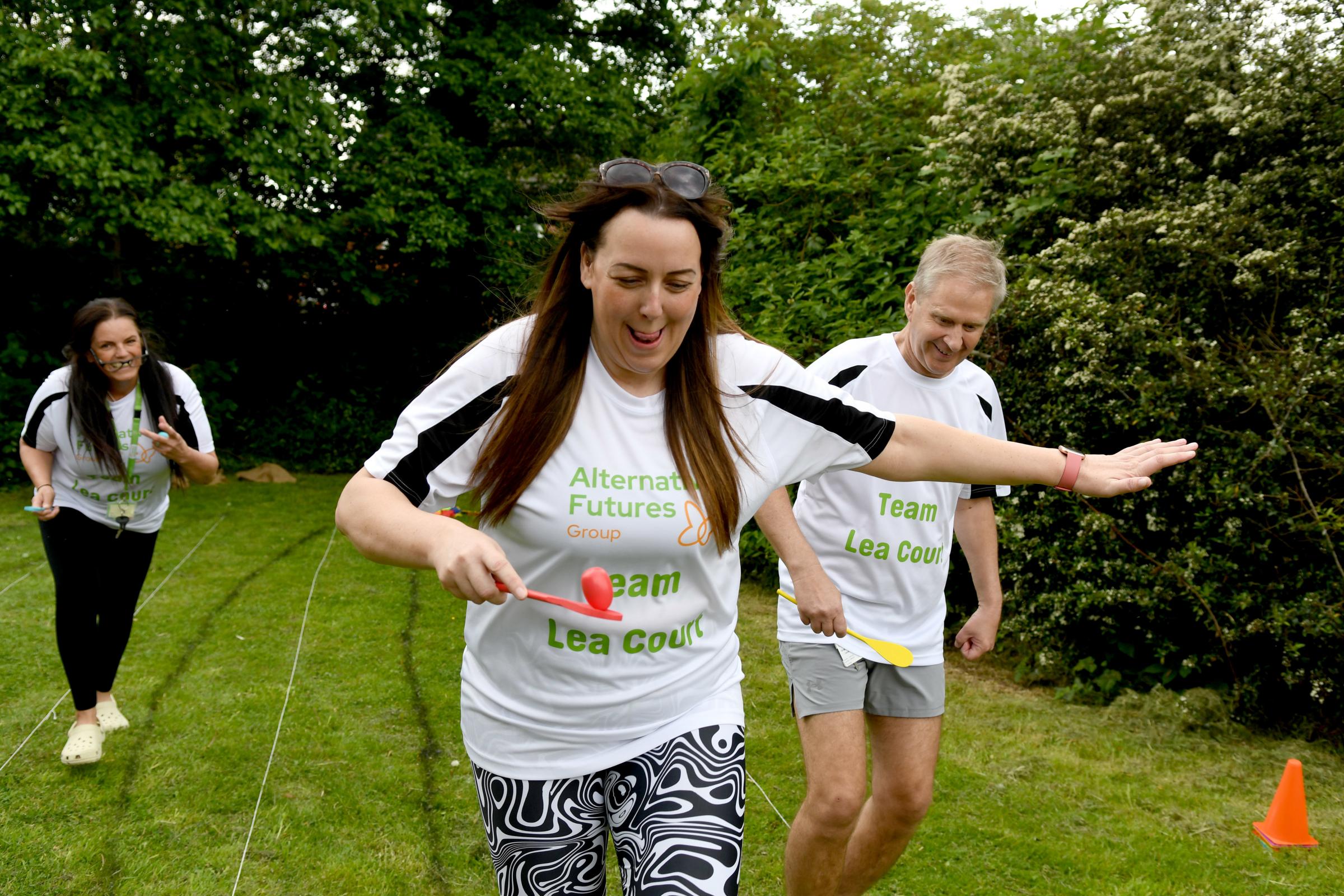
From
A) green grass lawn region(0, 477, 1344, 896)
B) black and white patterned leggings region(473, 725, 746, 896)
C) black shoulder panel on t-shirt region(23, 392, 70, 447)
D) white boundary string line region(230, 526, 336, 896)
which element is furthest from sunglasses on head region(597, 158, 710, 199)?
black shoulder panel on t-shirt region(23, 392, 70, 447)

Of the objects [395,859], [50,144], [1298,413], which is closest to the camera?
[395,859]

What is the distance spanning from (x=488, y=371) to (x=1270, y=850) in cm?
402

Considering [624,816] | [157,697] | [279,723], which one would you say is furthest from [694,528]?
[157,697]

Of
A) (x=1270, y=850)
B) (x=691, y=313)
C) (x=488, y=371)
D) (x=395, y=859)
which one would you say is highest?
(x=691, y=313)

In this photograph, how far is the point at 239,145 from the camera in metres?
14.0

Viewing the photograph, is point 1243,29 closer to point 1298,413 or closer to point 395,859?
point 1298,413

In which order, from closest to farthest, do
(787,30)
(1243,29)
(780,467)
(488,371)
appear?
(488,371) < (780,467) < (1243,29) < (787,30)

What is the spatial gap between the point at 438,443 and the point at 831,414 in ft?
2.87

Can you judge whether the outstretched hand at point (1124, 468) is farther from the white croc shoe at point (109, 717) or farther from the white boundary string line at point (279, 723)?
the white croc shoe at point (109, 717)

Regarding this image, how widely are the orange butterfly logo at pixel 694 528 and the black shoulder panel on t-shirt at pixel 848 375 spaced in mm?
1474

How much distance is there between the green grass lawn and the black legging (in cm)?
9

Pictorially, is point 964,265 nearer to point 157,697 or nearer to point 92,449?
point 92,449

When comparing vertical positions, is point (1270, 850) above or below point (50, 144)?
below

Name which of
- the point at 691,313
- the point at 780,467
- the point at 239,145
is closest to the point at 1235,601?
the point at 780,467
